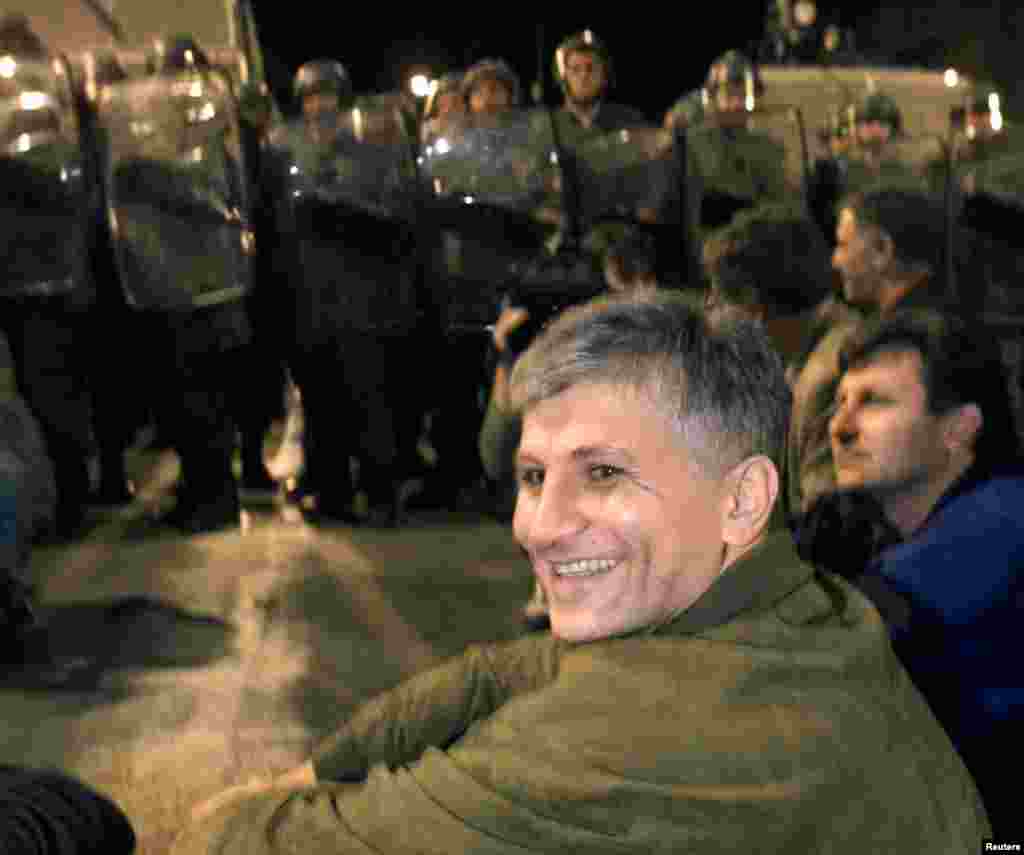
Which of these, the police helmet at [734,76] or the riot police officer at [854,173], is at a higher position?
the police helmet at [734,76]

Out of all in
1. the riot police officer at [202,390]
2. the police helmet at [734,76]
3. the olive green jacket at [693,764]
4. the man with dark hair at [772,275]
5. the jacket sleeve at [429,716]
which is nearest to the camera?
the olive green jacket at [693,764]

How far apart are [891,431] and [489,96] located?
5.37 meters

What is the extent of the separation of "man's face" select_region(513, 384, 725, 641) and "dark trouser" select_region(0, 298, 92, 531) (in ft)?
18.8

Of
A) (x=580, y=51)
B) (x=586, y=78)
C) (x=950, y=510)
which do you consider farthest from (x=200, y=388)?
(x=950, y=510)

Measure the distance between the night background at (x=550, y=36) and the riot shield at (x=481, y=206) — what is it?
695 inches

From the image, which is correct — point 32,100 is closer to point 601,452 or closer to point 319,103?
point 319,103

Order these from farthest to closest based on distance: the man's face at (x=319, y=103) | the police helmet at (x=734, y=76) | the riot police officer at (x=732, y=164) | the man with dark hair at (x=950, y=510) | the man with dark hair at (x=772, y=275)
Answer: the police helmet at (x=734, y=76), the riot police officer at (x=732, y=164), the man's face at (x=319, y=103), the man with dark hair at (x=772, y=275), the man with dark hair at (x=950, y=510)

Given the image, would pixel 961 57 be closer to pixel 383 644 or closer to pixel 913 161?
pixel 913 161

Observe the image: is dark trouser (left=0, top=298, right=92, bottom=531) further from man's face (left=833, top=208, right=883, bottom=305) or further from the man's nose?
the man's nose

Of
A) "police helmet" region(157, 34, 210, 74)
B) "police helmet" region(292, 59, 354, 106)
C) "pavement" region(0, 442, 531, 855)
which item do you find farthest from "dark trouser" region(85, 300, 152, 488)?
"police helmet" region(292, 59, 354, 106)

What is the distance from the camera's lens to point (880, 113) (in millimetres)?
9219

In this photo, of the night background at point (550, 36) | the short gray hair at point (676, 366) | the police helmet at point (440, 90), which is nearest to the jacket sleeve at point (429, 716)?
the short gray hair at point (676, 366)

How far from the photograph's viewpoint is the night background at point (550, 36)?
2500 centimetres

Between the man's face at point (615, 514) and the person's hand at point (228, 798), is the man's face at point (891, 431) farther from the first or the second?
the person's hand at point (228, 798)
